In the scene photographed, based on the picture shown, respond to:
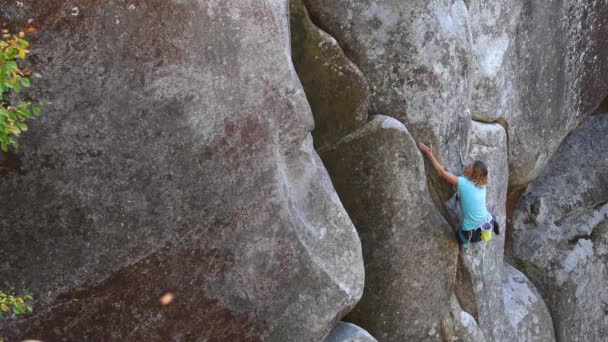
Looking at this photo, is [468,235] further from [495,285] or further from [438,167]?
[495,285]

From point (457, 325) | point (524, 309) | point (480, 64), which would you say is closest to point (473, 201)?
point (457, 325)

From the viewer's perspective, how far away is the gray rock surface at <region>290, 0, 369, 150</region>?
335 inches

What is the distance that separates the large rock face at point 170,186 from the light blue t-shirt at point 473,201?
197 centimetres

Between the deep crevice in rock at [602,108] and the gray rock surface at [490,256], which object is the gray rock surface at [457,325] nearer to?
the gray rock surface at [490,256]

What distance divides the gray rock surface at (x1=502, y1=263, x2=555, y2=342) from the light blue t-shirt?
2631mm

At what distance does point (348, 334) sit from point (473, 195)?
2228mm

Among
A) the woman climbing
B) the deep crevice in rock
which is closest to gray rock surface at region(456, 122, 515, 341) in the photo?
the woman climbing

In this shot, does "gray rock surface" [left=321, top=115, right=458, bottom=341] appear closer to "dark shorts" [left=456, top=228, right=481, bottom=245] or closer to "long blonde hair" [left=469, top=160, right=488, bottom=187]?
"dark shorts" [left=456, top=228, right=481, bottom=245]

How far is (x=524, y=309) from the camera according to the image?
38.4 ft

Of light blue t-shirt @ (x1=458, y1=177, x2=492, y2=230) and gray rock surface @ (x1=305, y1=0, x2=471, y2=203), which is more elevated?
gray rock surface @ (x1=305, y1=0, x2=471, y2=203)

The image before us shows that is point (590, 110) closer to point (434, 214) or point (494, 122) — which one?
point (494, 122)

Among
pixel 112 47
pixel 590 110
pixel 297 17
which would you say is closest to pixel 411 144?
pixel 297 17

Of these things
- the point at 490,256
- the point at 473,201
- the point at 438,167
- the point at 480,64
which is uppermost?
the point at 480,64

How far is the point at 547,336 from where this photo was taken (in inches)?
474
